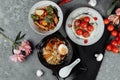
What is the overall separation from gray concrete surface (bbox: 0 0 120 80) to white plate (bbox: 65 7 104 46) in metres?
0.02

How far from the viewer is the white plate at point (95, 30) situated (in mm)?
1536

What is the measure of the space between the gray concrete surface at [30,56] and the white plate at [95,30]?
2 centimetres

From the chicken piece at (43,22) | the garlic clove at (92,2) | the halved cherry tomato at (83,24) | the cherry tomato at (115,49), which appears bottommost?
the cherry tomato at (115,49)

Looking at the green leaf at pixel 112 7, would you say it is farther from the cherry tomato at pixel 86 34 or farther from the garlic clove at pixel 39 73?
the garlic clove at pixel 39 73

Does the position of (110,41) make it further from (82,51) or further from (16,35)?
(16,35)

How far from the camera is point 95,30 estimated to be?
154 cm

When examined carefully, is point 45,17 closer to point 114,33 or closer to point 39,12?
point 39,12

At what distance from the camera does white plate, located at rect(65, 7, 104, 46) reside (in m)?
1.54

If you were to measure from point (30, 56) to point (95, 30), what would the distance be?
9.2 inches

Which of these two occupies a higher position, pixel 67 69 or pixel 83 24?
pixel 83 24

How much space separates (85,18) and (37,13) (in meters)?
0.16

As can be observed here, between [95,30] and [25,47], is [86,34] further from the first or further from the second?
[25,47]

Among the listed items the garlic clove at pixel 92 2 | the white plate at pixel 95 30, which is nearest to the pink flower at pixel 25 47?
the white plate at pixel 95 30

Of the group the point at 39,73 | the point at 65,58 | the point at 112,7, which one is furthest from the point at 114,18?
the point at 39,73
